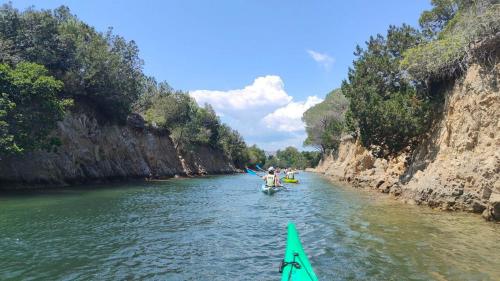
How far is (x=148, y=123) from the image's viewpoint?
62594 millimetres

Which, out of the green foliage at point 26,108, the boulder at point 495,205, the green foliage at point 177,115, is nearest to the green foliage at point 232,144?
the green foliage at point 177,115

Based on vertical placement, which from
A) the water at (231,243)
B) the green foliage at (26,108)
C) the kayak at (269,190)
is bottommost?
the water at (231,243)

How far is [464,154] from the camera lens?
20219mm

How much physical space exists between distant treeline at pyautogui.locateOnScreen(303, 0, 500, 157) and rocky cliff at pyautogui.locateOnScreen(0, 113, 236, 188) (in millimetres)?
26265

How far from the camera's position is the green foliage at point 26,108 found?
26453mm

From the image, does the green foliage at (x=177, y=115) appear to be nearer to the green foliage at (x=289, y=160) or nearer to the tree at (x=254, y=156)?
the tree at (x=254, y=156)

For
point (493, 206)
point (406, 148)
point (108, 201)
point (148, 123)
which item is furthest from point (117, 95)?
point (493, 206)

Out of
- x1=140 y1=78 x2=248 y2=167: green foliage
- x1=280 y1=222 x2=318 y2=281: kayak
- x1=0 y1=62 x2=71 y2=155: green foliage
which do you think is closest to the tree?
x1=140 y1=78 x2=248 y2=167: green foliage

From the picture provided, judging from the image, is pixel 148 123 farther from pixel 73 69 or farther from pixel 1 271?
pixel 1 271

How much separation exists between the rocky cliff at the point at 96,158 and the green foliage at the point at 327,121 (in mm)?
28818

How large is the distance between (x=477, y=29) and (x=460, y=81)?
3.52 meters

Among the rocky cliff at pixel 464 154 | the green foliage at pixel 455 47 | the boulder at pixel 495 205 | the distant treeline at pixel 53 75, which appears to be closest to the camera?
the boulder at pixel 495 205

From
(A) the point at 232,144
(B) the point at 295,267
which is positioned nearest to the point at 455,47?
(B) the point at 295,267

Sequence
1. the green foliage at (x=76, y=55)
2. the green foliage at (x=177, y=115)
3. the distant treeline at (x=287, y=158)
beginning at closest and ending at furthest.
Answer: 1. the green foliage at (x=76, y=55)
2. the green foliage at (x=177, y=115)
3. the distant treeline at (x=287, y=158)
